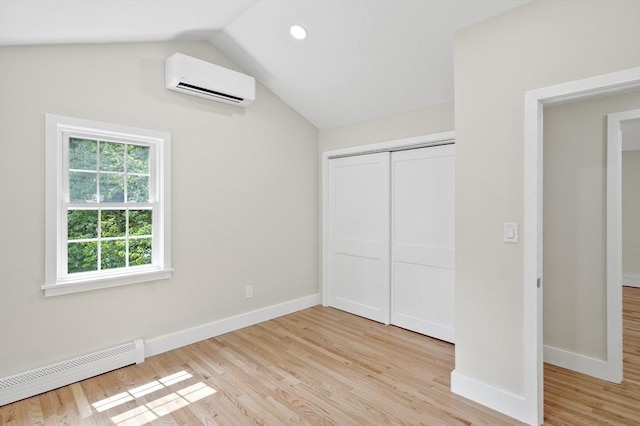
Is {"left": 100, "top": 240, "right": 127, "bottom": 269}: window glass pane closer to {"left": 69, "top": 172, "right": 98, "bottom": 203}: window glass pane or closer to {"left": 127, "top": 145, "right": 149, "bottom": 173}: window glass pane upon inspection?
{"left": 69, "top": 172, "right": 98, "bottom": 203}: window glass pane

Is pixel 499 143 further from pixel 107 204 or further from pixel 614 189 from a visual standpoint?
pixel 107 204

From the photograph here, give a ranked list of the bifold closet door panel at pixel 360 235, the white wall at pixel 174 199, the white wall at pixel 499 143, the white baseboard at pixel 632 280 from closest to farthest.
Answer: the white wall at pixel 499 143 → the white wall at pixel 174 199 → the bifold closet door panel at pixel 360 235 → the white baseboard at pixel 632 280

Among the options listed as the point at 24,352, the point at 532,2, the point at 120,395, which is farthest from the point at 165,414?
the point at 532,2

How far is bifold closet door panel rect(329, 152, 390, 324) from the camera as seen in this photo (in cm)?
384

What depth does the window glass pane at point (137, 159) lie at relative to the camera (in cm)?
300

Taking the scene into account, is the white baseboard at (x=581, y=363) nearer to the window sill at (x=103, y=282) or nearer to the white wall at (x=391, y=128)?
the white wall at (x=391, y=128)

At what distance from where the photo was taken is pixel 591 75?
6.18 ft

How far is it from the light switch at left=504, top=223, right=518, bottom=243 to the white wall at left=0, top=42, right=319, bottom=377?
2.51 meters

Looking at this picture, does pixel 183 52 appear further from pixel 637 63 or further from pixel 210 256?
pixel 637 63

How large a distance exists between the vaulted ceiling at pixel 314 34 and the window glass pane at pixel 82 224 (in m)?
1.24

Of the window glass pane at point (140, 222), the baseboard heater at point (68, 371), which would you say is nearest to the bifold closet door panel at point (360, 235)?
the window glass pane at point (140, 222)

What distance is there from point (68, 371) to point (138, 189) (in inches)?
59.2

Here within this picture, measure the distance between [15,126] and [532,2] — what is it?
11.4 feet

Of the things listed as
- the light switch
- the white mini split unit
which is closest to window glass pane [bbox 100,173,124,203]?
the white mini split unit
